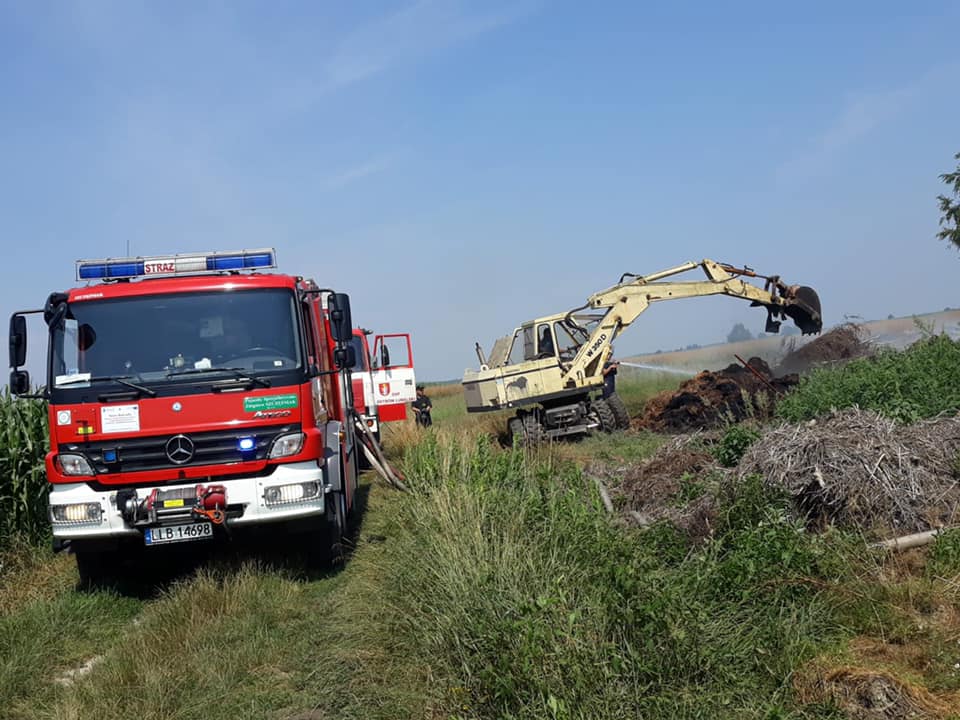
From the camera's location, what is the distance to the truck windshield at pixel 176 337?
757 cm

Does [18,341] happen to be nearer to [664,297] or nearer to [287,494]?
[287,494]

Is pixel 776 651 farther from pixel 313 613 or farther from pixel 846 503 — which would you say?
pixel 313 613

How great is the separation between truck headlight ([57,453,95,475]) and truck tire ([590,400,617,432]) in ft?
36.4

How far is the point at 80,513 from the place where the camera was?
7.34 metres

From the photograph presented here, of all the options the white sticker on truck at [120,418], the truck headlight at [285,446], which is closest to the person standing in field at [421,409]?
the truck headlight at [285,446]

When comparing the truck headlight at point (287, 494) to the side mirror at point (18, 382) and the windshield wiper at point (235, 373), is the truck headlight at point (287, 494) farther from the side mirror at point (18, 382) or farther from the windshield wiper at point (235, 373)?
the side mirror at point (18, 382)

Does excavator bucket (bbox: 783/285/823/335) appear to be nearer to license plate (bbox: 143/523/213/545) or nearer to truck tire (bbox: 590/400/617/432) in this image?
truck tire (bbox: 590/400/617/432)

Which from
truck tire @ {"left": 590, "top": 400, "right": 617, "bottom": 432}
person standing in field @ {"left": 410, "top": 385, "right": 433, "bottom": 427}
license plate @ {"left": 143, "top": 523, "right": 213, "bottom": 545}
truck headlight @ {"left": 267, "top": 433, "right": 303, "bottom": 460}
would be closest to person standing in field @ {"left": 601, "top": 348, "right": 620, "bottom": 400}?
truck tire @ {"left": 590, "top": 400, "right": 617, "bottom": 432}

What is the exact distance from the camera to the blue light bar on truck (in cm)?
830

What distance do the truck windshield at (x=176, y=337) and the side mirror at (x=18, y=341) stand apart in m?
0.45

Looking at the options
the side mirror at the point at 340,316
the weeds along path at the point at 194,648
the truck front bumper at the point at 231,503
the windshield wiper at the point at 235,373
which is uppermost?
the side mirror at the point at 340,316

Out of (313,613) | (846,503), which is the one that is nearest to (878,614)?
(846,503)

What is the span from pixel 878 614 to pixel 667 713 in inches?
68.7

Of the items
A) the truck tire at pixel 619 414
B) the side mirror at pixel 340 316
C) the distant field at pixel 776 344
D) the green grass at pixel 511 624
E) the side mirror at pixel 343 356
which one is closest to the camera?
the green grass at pixel 511 624
